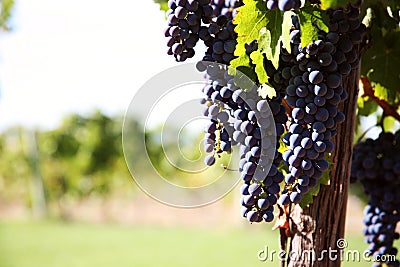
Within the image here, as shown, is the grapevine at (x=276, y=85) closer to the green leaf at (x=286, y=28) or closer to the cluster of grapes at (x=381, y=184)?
the green leaf at (x=286, y=28)

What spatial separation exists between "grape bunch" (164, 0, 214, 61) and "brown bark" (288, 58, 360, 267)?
0.83 ft

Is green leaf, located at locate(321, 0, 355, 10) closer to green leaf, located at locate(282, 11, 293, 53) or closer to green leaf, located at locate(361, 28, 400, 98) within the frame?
green leaf, located at locate(282, 11, 293, 53)

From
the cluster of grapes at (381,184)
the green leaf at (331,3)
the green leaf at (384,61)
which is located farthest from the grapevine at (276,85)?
the cluster of grapes at (381,184)

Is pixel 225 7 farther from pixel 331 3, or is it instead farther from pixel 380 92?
pixel 380 92

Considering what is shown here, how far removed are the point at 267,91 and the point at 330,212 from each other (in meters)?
0.23

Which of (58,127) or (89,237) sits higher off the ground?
(58,127)

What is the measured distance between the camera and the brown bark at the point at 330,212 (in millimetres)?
877

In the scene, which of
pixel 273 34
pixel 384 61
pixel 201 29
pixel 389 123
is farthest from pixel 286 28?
pixel 389 123

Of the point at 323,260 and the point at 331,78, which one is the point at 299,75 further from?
the point at 323,260

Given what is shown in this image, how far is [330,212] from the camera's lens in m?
0.88

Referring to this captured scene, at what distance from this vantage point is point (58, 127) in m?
18.3

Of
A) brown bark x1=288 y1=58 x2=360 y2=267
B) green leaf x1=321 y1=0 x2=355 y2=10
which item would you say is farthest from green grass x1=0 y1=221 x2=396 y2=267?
green leaf x1=321 y1=0 x2=355 y2=10

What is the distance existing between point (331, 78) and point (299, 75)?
0.05 m

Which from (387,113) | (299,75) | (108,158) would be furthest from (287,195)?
(108,158)
